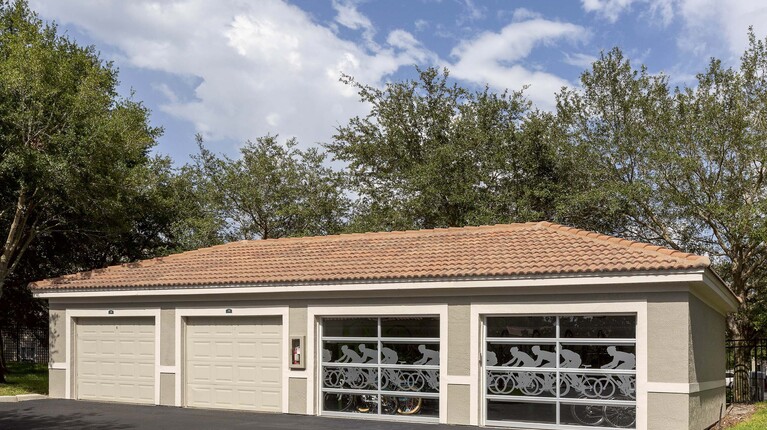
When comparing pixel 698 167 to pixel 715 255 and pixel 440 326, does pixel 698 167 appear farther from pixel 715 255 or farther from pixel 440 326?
pixel 440 326

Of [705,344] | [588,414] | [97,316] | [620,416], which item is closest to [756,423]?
[705,344]

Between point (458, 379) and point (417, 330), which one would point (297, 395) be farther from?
point (458, 379)

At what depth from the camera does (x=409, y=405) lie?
15953 millimetres

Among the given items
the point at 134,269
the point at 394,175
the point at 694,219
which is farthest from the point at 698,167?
the point at 134,269

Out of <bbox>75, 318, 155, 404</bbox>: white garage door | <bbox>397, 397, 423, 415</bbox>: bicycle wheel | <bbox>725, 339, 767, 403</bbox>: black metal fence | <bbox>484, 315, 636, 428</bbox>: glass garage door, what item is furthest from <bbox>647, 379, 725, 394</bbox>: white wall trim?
<bbox>725, 339, 767, 403</bbox>: black metal fence

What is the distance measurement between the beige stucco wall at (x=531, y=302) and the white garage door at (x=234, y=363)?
0.41m

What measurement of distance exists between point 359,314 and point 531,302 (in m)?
3.64

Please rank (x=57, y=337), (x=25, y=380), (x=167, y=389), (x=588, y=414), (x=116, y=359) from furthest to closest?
1. (x=25, y=380)
2. (x=57, y=337)
3. (x=116, y=359)
4. (x=167, y=389)
5. (x=588, y=414)

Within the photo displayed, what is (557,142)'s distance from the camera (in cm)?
2936

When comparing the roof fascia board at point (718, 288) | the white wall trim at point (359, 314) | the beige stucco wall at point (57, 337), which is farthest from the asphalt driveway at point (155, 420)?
the roof fascia board at point (718, 288)

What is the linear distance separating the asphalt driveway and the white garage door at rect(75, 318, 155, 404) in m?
0.83

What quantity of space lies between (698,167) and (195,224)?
19.0 m

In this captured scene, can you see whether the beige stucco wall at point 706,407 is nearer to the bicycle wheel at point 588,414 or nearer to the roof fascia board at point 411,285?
the bicycle wheel at point 588,414

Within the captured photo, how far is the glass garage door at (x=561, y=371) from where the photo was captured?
547 inches
